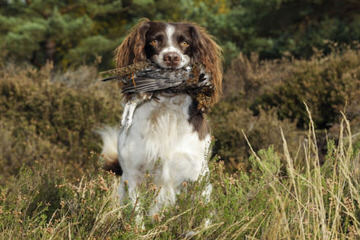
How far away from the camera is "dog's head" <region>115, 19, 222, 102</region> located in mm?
3260

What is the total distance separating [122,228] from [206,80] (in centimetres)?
112

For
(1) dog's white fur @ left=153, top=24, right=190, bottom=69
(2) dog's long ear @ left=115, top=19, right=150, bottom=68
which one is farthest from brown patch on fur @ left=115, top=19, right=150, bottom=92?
(1) dog's white fur @ left=153, top=24, right=190, bottom=69

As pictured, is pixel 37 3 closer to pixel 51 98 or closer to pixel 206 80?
pixel 51 98

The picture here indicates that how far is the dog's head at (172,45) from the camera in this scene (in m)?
3.26

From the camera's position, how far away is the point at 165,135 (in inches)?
124

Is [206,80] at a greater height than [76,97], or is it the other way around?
[206,80]

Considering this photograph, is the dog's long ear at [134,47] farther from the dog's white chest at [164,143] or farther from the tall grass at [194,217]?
the tall grass at [194,217]

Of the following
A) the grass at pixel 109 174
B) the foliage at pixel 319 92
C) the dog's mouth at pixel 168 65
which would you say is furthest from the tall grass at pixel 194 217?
the foliage at pixel 319 92

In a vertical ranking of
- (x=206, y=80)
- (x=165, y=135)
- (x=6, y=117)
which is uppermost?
(x=206, y=80)

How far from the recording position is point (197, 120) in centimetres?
323

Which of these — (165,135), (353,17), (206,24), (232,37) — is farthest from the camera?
(232,37)

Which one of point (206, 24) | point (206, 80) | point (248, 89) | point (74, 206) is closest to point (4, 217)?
point (74, 206)

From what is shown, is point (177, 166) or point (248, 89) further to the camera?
point (248, 89)

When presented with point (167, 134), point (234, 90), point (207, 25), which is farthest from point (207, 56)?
point (207, 25)
